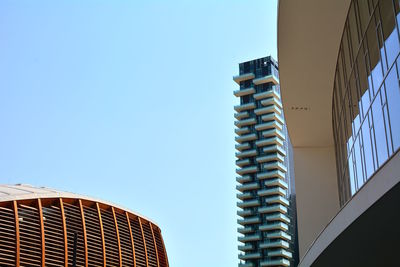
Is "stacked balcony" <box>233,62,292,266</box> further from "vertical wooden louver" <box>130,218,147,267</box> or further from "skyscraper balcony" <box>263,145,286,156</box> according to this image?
"vertical wooden louver" <box>130,218,147,267</box>

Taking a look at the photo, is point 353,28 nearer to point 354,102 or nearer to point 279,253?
point 354,102

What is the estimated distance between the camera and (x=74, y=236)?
44281 mm

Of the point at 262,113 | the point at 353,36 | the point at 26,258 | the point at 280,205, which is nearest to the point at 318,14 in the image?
the point at 353,36

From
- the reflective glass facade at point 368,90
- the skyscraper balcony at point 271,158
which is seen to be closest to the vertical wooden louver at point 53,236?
the reflective glass facade at point 368,90

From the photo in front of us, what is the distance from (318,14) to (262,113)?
102623 mm

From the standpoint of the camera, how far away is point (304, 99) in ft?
86.6

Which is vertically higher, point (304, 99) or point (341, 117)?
point (304, 99)

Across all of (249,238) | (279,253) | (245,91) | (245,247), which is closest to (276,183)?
(249,238)

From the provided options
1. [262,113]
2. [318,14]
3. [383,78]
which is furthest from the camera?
[262,113]

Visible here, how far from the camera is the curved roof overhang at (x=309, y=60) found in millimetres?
19969

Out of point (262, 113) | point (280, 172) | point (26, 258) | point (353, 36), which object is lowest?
point (26, 258)

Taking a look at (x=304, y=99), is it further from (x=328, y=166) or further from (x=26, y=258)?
(x=26, y=258)

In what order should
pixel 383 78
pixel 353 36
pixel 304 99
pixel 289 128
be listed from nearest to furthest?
pixel 383 78, pixel 353 36, pixel 304 99, pixel 289 128

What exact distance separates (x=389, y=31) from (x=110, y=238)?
47834mm
